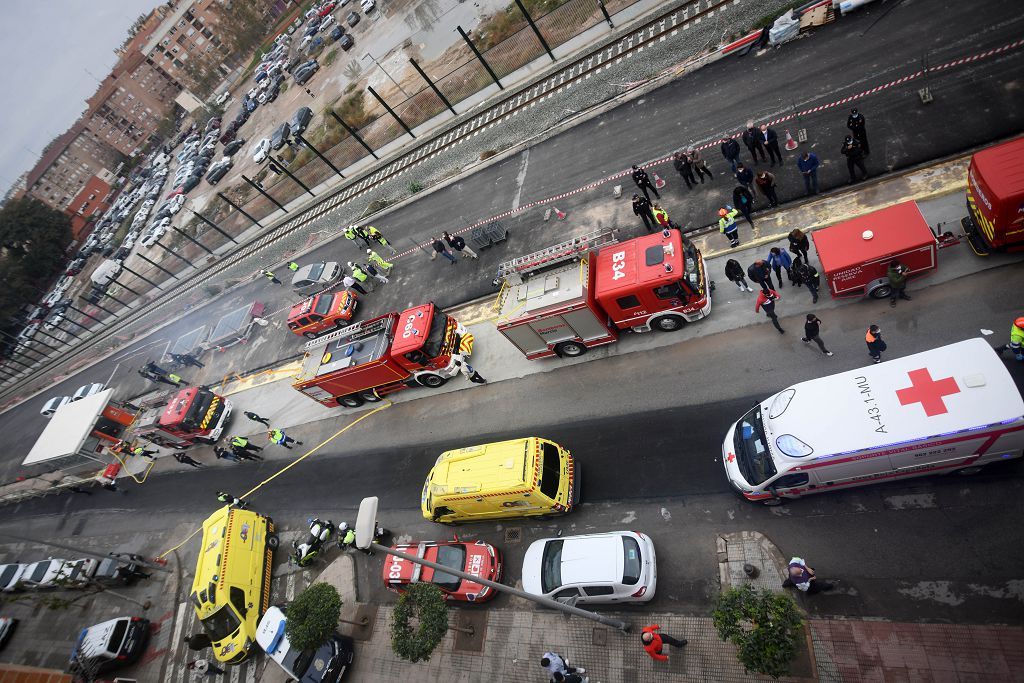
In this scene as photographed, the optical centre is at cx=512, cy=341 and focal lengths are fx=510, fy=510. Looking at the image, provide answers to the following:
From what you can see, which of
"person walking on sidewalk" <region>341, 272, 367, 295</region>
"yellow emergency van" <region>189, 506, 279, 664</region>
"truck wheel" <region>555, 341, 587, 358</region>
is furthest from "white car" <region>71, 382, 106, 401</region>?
"truck wheel" <region>555, 341, 587, 358</region>

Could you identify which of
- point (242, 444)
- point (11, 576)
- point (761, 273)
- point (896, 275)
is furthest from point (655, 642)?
point (11, 576)

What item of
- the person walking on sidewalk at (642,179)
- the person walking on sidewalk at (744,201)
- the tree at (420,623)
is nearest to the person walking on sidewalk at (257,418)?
the tree at (420,623)

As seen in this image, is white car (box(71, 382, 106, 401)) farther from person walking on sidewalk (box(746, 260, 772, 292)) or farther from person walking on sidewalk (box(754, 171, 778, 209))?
person walking on sidewalk (box(754, 171, 778, 209))

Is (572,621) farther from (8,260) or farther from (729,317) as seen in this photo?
(8,260)

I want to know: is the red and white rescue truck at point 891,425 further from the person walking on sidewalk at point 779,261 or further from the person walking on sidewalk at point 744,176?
the person walking on sidewalk at point 744,176

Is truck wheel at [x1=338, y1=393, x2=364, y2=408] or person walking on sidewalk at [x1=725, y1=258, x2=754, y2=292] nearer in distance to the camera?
person walking on sidewalk at [x1=725, y1=258, x2=754, y2=292]

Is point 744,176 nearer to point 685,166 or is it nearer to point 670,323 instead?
point 685,166
